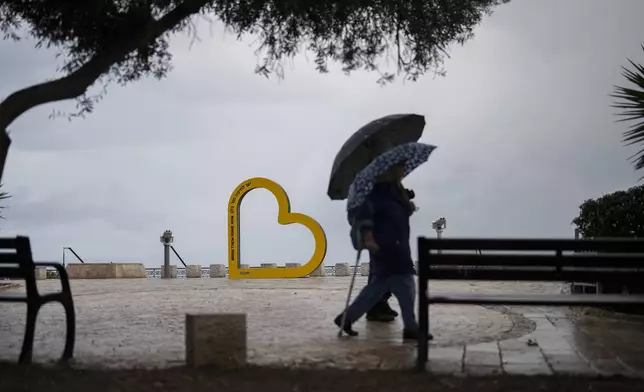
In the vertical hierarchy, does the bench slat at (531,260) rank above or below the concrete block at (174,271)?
below

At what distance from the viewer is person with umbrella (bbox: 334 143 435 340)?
7.39m

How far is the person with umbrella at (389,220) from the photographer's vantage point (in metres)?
7.39

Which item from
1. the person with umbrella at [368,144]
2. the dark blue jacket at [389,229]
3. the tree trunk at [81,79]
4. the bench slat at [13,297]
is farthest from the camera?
the person with umbrella at [368,144]

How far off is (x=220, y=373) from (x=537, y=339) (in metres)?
3.34

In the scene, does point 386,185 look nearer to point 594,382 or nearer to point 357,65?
point 594,382

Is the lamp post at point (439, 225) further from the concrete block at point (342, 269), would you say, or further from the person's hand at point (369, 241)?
the person's hand at point (369, 241)

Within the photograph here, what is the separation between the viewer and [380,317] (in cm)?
959

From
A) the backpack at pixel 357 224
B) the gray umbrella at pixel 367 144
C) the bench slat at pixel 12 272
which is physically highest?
the gray umbrella at pixel 367 144

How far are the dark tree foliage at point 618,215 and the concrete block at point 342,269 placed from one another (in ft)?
66.9

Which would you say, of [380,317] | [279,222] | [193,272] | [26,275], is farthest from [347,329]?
[193,272]

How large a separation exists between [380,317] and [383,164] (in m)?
2.73

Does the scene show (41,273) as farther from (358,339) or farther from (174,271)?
(358,339)

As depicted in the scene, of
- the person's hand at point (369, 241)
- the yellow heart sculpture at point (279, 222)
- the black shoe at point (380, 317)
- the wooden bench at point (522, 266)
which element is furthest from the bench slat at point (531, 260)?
the yellow heart sculpture at point (279, 222)

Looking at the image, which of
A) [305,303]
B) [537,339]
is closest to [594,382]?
[537,339]
